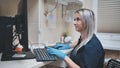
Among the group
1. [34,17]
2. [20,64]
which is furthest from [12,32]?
[34,17]

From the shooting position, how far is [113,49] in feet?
8.13

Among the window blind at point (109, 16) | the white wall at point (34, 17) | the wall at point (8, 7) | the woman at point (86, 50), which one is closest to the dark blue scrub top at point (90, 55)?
the woman at point (86, 50)

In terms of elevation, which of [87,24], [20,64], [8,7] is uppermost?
[8,7]

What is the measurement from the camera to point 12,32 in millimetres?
1511

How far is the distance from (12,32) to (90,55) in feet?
2.43

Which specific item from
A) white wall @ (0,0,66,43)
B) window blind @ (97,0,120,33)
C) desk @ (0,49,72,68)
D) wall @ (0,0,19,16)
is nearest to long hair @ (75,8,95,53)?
desk @ (0,49,72,68)

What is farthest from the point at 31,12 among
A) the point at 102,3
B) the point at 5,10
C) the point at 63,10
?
the point at 102,3

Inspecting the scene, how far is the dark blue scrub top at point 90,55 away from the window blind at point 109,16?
1149 mm

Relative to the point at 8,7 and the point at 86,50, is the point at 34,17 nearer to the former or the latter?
the point at 8,7

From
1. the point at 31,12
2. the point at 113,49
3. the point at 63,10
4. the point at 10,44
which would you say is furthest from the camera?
the point at 63,10

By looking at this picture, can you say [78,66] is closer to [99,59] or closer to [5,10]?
[99,59]

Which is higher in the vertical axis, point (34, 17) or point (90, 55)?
point (34, 17)

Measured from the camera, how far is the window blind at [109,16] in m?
2.65

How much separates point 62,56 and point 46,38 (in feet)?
2.62
